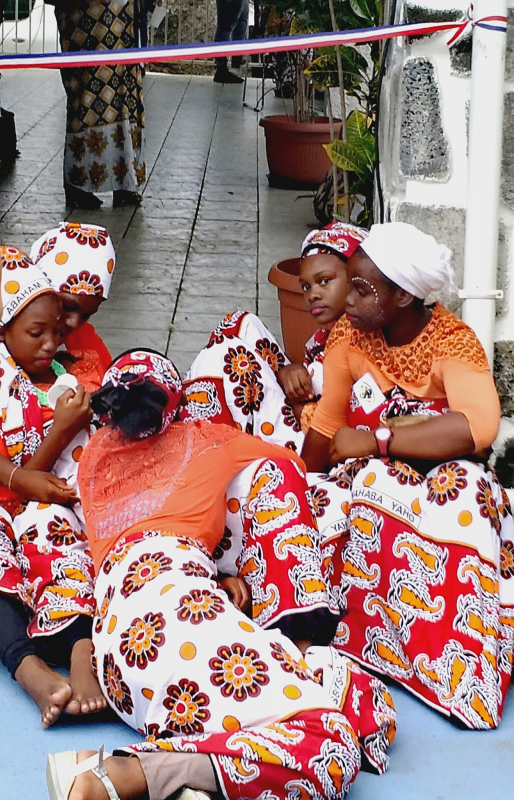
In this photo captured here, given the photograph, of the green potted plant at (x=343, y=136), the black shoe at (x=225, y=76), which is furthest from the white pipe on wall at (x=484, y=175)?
the black shoe at (x=225, y=76)

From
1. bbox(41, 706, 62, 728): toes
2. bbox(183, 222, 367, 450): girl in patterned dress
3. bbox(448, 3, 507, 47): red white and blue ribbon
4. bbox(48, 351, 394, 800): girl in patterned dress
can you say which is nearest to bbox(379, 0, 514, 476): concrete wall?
bbox(448, 3, 507, 47): red white and blue ribbon

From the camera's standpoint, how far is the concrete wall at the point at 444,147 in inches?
109

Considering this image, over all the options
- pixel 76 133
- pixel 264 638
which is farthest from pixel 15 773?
pixel 76 133

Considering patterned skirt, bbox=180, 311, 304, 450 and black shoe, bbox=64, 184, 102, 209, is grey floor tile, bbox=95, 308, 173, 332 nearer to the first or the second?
patterned skirt, bbox=180, 311, 304, 450

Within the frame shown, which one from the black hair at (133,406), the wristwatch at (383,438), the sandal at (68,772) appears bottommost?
the sandal at (68,772)

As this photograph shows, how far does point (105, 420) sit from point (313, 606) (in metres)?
0.66

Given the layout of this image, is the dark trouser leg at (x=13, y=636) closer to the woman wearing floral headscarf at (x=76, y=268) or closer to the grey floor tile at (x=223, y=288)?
the woman wearing floral headscarf at (x=76, y=268)

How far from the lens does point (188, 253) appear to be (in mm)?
6051

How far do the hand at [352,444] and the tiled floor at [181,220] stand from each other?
174 centimetres

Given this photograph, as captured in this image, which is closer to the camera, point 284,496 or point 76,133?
point 284,496

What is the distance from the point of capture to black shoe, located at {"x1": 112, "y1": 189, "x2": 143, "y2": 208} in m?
6.96

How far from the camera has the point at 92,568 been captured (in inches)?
103

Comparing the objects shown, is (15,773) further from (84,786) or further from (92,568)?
(92,568)

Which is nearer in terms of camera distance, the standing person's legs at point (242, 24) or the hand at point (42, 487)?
the hand at point (42, 487)
